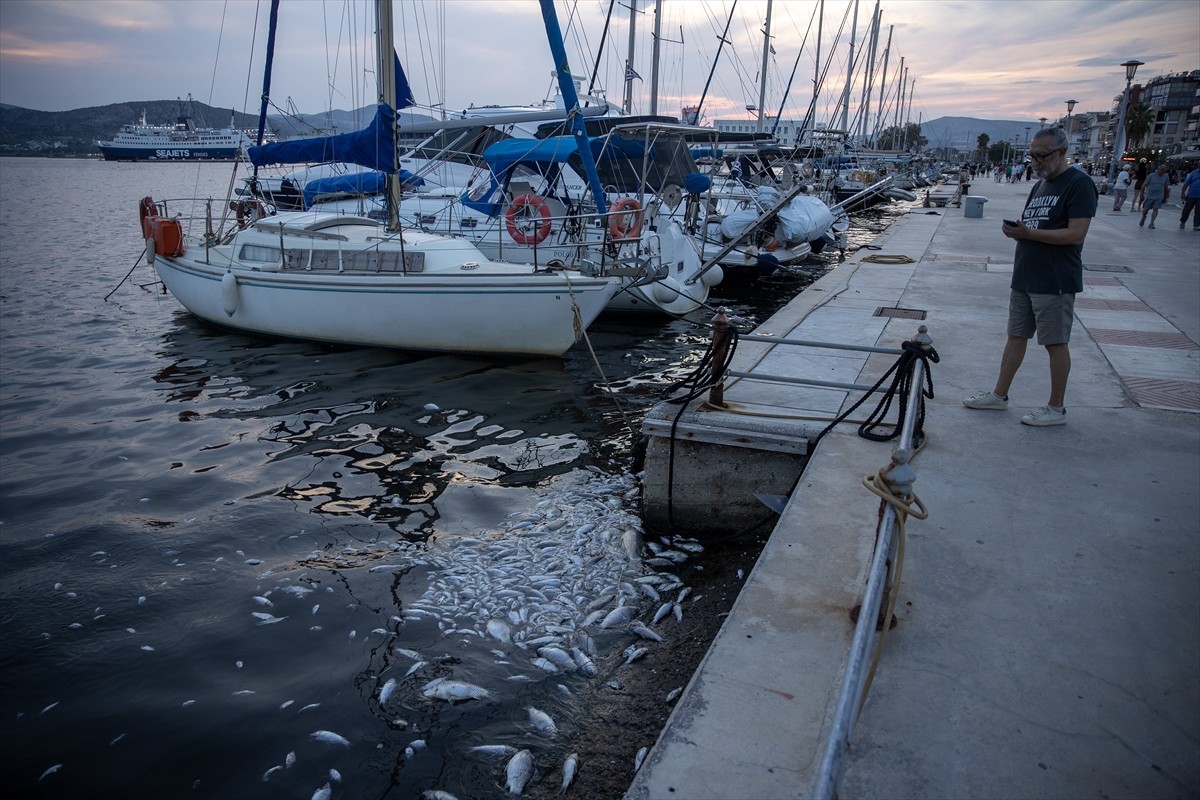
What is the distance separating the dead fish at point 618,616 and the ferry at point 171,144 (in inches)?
5482

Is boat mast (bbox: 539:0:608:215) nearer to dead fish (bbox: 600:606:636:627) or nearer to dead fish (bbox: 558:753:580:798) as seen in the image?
dead fish (bbox: 600:606:636:627)

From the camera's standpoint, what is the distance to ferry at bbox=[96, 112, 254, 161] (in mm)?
126438

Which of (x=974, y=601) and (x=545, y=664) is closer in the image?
(x=974, y=601)

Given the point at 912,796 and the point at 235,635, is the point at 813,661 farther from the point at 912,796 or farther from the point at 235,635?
the point at 235,635

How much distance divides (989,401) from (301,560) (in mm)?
5883

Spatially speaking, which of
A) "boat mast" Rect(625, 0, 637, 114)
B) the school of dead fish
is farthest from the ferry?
the school of dead fish

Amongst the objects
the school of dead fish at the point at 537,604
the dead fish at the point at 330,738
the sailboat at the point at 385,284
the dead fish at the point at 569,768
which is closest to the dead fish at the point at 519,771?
the school of dead fish at the point at 537,604

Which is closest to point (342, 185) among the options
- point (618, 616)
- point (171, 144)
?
point (618, 616)

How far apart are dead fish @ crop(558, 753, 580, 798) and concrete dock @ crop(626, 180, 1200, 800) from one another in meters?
0.93

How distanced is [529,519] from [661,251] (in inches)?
361

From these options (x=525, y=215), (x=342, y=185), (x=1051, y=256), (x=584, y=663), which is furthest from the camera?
(x=342, y=185)

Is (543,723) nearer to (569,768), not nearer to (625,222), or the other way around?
(569,768)

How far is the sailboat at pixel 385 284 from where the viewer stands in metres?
11.4

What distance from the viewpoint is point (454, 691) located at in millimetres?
4402
